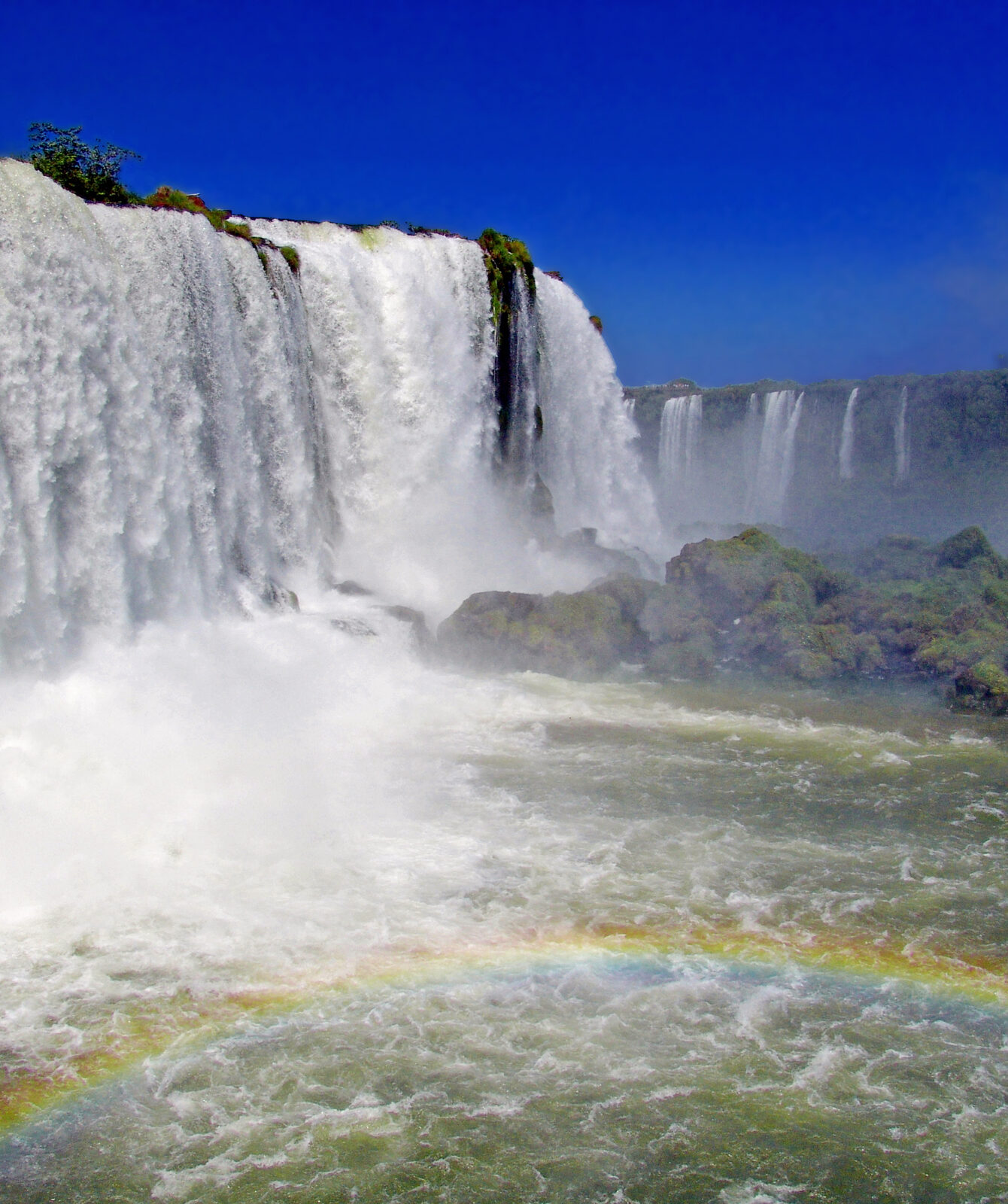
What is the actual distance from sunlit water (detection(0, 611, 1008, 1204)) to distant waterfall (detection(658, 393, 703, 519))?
1024 inches

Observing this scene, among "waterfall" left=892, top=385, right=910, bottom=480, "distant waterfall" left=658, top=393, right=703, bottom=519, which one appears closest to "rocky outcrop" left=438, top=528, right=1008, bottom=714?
"waterfall" left=892, top=385, right=910, bottom=480

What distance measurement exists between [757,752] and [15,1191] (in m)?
8.26

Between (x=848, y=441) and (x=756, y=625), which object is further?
(x=848, y=441)

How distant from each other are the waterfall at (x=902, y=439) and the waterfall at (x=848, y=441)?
5.18ft

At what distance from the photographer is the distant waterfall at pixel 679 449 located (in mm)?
36312

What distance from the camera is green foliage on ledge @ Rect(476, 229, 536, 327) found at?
66.1ft

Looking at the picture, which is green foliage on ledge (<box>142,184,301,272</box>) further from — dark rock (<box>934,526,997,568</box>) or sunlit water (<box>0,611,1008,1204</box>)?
dark rock (<box>934,526,997,568</box>)

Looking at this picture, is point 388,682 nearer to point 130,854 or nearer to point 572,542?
point 130,854

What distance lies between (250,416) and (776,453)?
2361 centimetres

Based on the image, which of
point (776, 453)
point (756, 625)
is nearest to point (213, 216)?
point (756, 625)

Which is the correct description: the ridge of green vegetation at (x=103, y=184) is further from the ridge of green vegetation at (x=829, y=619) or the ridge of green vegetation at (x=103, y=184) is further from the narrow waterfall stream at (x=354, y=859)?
the ridge of green vegetation at (x=829, y=619)

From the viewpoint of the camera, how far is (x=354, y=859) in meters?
7.90

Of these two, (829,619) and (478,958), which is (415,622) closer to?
(829,619)

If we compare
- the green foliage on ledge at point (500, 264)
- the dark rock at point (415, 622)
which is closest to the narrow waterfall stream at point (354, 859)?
the dark rock at point (415, 622)
